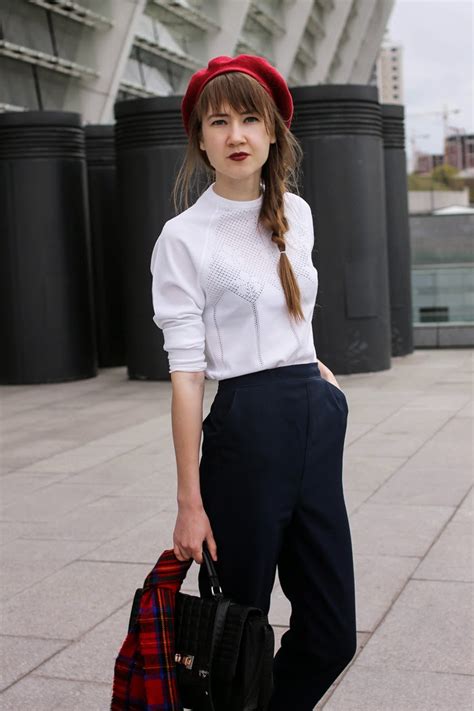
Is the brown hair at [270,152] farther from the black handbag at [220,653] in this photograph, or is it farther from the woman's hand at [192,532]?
the black handbag at [220,653]

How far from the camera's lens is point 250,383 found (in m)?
2.51

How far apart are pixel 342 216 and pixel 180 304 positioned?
1078 centimetres

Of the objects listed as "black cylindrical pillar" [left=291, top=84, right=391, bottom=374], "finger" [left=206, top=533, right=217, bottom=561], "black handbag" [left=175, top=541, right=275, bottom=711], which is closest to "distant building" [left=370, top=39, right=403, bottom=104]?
"black cylindrical pillar" [left=291, top=84, right=391, bottom=374]

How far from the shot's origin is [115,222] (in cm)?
1530

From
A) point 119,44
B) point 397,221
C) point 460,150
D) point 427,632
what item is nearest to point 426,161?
point 460,150

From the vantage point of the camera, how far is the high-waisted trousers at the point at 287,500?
249cm

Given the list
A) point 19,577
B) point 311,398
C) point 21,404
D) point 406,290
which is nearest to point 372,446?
point 19,577

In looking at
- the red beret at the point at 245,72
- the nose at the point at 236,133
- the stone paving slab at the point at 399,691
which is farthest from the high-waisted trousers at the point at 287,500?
the stone paving slab at the point at 399,691

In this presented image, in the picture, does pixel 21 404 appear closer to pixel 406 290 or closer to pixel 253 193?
pixel 406 290

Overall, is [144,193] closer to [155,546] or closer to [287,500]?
[155,546]

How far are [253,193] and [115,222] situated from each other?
12862 millimetres

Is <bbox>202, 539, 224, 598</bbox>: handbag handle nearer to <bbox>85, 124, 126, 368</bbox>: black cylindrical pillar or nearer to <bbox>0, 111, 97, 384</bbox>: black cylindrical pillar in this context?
<bbox>0, 111, 97, 384</bbox>: black cylindrical pillar

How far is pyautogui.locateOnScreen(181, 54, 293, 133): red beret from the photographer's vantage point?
2521mm

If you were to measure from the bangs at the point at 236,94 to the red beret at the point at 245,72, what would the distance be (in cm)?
2
